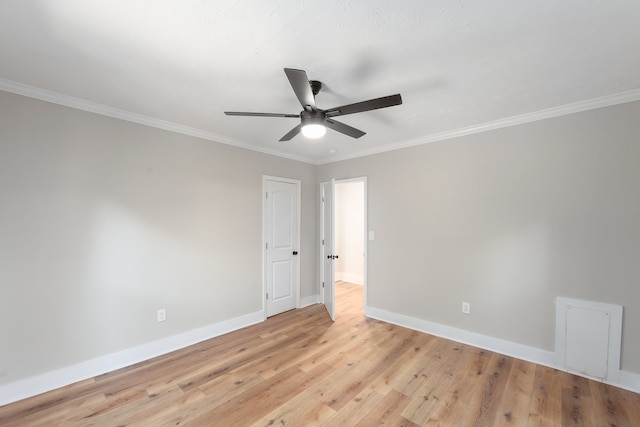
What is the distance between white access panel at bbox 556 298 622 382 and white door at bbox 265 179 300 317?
3305mm

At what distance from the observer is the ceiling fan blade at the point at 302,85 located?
1439mm

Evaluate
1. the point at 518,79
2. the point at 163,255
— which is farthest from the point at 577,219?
the point at 163,255

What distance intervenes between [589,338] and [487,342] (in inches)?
34.1

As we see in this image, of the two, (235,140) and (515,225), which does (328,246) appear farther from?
(515,225)

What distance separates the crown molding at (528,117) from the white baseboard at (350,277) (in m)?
3.19

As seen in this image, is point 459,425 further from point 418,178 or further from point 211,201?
point 211,201

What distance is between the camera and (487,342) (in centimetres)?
300

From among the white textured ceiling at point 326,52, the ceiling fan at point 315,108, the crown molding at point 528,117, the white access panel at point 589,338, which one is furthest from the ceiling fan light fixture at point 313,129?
the white access panel at point 589,338

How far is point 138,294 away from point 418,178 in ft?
11.6

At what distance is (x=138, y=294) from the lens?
276cm

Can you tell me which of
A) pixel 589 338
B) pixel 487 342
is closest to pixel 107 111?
pixel 487 342

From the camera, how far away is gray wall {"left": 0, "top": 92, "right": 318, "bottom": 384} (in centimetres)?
217

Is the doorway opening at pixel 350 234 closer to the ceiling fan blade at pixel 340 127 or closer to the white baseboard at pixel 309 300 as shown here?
the white baseboard at pixel 309 300

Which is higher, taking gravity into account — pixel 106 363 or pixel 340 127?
pixel 340 127
